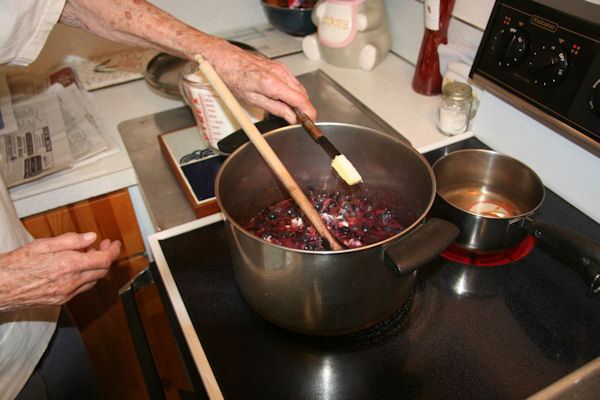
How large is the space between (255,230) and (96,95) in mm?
719

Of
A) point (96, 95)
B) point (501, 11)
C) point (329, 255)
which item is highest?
point (501, 11)

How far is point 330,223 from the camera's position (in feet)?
2.44

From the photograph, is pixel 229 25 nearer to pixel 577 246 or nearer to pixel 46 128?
pixel 46 128

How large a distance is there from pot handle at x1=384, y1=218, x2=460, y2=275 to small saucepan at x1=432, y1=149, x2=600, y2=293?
153mm

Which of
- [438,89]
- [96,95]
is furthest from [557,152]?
[96,95]

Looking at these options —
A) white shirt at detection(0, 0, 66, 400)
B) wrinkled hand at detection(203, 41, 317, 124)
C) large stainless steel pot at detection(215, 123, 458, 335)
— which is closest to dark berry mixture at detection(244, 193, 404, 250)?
large stainless steel pot at detection(215, 123, 458, 335)

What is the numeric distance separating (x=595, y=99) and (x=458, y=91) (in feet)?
1.02

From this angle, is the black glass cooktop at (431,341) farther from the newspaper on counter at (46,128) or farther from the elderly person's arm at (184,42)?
the newspaper on counter at (46,128)

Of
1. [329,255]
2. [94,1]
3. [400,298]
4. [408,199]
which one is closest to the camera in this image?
[329,255]

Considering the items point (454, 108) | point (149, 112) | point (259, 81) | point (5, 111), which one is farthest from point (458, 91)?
point (5, 111)

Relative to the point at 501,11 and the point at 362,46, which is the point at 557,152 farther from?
the point at 362,46

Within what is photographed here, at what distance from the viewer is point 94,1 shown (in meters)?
0.85

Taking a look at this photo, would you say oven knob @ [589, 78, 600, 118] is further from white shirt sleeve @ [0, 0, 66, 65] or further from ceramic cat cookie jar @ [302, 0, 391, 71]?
white shirt sleeve @ [0, 0, 66, 65]

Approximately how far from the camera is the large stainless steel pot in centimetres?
53
